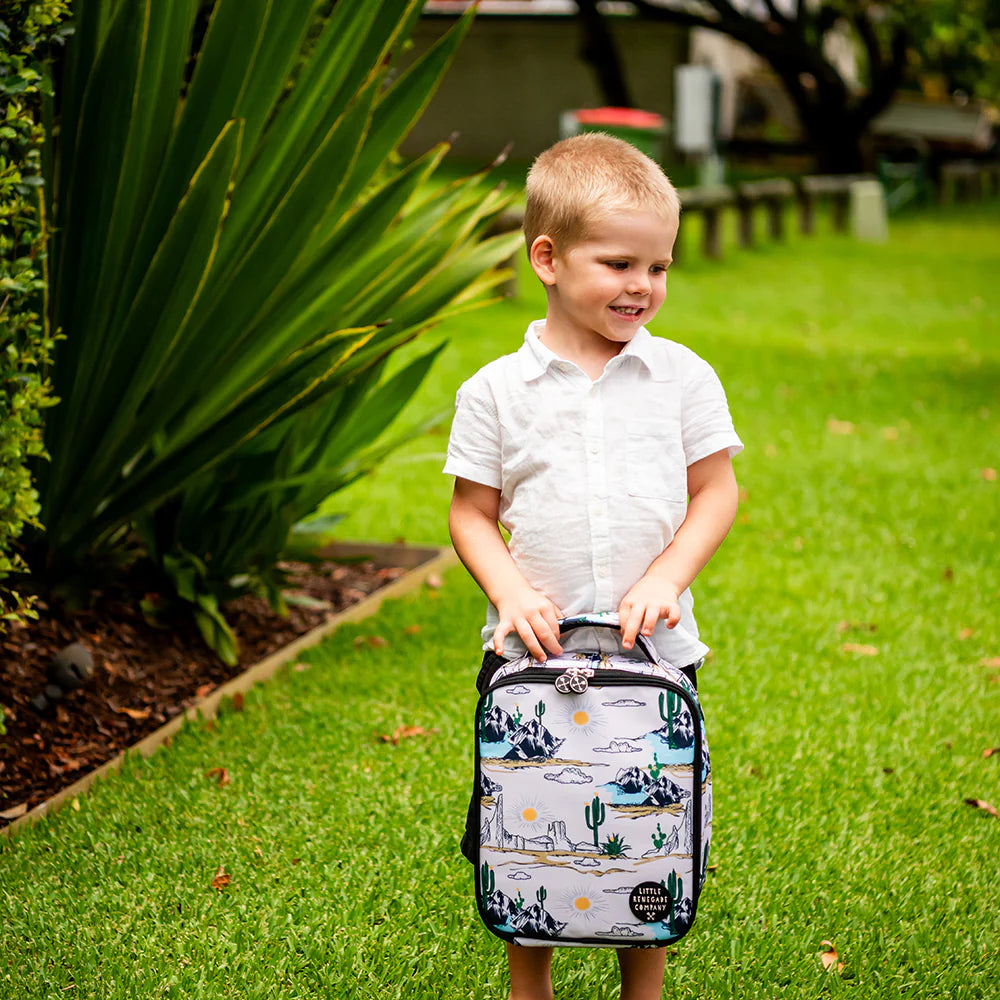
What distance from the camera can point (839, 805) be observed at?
3.44 meters

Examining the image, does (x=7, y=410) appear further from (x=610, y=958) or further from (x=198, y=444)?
(x=610, y=958)

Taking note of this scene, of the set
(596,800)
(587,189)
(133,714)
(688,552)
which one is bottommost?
(133,714)

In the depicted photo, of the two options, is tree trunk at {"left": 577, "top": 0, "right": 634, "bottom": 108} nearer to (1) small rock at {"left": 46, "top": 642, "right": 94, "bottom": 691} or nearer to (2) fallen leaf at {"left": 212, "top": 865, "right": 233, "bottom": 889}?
(1) small rock at {"left": 46, "top": 642, "right": 94, "bottom": 691}

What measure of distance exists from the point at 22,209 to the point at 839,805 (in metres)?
2.49

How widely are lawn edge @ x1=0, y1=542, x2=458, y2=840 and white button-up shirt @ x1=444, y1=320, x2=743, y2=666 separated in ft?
5.26

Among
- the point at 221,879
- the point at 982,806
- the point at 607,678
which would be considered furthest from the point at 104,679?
the point at 982,806

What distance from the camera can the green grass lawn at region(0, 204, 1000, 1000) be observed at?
8.81 ft

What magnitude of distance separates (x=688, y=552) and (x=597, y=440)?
0.25 meters

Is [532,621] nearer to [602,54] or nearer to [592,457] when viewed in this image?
[592,457]

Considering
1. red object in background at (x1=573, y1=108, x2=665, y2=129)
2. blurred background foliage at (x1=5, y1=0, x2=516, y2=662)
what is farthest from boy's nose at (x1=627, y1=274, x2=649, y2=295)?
red object in background at (x1=573, y1=108, x2=665, y2=129)

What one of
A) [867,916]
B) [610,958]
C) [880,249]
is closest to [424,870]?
[610,958]

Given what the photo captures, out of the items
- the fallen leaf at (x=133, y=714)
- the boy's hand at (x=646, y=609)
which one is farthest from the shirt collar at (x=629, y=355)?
the fallen leaf at (x=133, y=714)

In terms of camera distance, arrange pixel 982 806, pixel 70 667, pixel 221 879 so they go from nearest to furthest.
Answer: pixel 221 879 → pixel 982 806 → pixel 70 667

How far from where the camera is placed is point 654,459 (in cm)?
223
